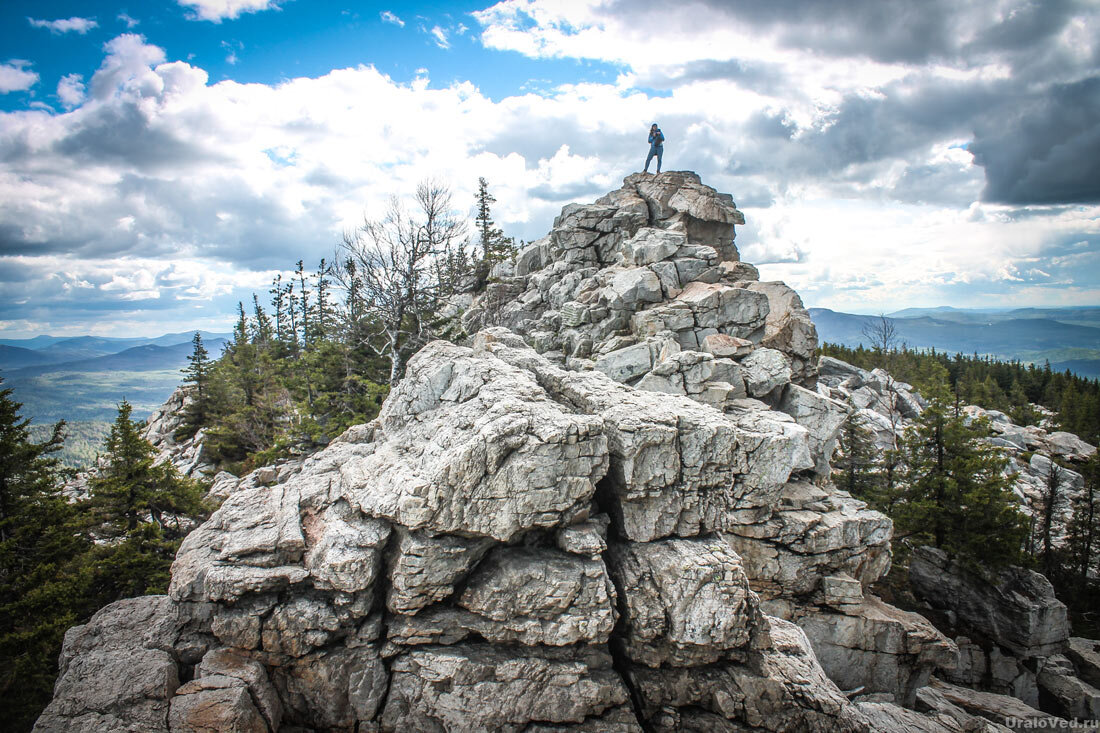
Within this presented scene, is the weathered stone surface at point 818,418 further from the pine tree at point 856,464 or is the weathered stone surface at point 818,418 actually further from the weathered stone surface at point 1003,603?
the pine tree at point 856,464

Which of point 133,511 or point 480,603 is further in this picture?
point 133,511

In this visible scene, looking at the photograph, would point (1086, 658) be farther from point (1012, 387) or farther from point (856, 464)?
point (1012, 387)

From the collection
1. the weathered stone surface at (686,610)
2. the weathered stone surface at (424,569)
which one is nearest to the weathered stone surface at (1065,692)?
the weathered stone surface at (686,610)

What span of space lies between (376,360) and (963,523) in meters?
37.0

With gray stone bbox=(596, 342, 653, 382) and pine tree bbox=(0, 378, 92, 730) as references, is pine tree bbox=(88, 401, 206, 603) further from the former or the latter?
gray stone bbox=(596, 342, 653, 382)

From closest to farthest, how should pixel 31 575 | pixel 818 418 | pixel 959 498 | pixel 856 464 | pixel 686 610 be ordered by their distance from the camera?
pixel 686 610, pixel 31 575, pixel 818 418, pixel 959 498, pixel 856 464

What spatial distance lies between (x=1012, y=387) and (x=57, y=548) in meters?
139

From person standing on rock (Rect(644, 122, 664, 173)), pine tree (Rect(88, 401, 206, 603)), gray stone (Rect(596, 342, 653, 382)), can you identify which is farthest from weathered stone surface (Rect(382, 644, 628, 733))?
person standing on rock (Rect(644, 122, 664, 173))

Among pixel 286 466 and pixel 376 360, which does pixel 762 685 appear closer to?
pixel 286 466

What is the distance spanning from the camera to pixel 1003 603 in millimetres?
23594

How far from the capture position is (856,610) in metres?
18.2

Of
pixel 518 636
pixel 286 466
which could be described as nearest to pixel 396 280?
pixel 286 466

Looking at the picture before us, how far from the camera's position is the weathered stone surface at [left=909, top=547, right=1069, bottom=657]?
2289 cm

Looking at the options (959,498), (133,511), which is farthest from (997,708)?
(133,511)
